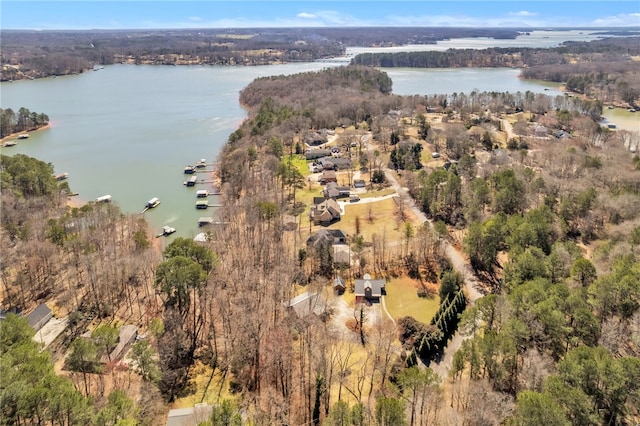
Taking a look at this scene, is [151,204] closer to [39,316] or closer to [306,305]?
[39,316]

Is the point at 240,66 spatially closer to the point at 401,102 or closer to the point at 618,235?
the point at 401,102

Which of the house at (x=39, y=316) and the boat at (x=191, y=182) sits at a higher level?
the boat at (x=191, y=182)

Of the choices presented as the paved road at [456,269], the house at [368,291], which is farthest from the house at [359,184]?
the house at [368,291]

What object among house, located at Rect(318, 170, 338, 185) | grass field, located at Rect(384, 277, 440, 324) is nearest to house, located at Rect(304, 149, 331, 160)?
house, located at Rect(318, 170, 338, 185)

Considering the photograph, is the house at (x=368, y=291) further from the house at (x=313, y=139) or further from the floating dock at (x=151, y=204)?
the house at (x=313, y=139)

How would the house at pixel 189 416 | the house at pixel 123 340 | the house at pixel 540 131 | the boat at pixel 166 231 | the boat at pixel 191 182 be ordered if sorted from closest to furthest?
the house at pixel 189 416
the house at pixel 123 340
the boat at pixel 166 231
the boat at pixel 191 182
the house at pixel 540 131

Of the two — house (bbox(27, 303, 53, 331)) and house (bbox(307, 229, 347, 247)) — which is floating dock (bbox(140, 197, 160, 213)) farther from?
house (bbox(307, 229, 347, 247))
